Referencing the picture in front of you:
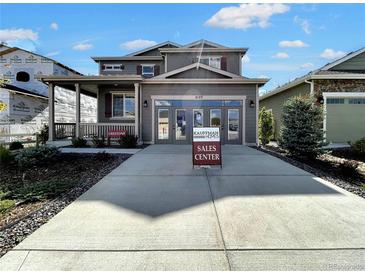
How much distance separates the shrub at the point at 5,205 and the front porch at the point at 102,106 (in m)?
9.23

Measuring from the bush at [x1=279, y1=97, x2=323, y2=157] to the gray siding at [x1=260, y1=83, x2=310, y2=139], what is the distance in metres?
4.41

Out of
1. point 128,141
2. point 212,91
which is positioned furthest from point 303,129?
point 128,141

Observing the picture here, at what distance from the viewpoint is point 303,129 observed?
10.7 m

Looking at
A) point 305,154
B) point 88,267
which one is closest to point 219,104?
point 305,154

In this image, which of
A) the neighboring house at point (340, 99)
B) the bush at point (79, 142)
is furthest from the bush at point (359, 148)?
the bush at point (79, 142)

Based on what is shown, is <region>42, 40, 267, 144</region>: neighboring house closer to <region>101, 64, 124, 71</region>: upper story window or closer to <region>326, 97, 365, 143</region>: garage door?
<region>326, 97, 365, 143</region>: garage door

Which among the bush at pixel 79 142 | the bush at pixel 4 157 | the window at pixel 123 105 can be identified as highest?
the window at pixel 123 105

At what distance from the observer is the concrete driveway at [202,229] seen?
2936mm

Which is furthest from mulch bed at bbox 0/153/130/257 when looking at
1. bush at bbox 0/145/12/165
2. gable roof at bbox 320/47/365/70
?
gable roof at bbox 320/47/365/70

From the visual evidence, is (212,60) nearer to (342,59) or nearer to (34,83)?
(342,59)

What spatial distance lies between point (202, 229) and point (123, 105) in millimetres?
14199

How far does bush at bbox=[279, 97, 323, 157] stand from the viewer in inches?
417

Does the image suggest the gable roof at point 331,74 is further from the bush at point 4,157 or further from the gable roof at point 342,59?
the bush at point 4,157

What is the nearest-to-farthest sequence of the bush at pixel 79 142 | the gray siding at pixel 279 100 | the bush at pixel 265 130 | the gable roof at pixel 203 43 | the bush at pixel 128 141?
the bush at pixel 128 141
the bush at pixel 79 142
the gray siding at pixel 279 100
the bush at pixel 265 130
the gable roof at pixel 203 43
